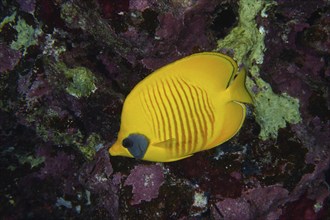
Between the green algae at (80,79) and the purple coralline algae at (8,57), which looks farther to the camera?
the purple coralline algae at (8,57)

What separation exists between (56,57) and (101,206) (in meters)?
1.52

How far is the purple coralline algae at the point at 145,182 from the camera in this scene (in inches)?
121

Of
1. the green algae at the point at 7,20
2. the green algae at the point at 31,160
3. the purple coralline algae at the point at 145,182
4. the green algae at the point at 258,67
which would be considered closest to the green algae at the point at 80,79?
the green algae at the point at 7,20

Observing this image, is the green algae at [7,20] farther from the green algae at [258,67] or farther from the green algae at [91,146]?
the green algae at [258,67]

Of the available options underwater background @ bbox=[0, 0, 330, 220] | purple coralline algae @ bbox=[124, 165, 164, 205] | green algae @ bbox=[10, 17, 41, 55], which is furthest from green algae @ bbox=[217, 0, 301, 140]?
green algae @ bbox=[10, 17, 41, 55]

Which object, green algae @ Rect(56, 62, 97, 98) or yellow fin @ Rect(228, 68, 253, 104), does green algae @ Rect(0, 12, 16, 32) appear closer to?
green algae @ Rect(56, 62, 97, 98)

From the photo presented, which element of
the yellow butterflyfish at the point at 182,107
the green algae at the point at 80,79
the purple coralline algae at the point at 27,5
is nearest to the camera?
the yellow butterflyfish at the point at 182,107

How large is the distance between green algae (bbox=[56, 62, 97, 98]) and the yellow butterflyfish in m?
1.34

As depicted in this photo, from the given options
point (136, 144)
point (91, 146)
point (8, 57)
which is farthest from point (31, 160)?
point (136, 144)

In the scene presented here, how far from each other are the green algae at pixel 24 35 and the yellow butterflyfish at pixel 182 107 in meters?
1.82

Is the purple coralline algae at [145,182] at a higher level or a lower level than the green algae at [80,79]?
lower

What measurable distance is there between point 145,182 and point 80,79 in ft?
3.60

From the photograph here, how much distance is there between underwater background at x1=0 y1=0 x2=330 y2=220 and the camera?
2912 millimetres

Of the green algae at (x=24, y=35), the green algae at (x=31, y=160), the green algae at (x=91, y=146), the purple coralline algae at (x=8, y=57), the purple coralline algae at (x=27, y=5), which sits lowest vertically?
the green algae at (x=31, y=160)
